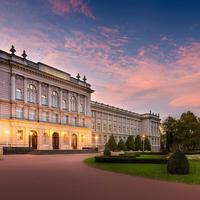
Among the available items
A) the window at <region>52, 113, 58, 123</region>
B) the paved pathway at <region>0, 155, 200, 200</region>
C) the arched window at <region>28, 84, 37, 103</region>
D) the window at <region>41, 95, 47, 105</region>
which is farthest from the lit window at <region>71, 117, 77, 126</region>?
the paved pathway at <region>0, 155, 200, 200</region>

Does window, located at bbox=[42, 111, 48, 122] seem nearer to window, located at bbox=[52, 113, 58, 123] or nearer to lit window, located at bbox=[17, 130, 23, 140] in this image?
window, located at bbox=[52, 113, 58, 123]

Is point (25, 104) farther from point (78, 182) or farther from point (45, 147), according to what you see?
point (78, 182)

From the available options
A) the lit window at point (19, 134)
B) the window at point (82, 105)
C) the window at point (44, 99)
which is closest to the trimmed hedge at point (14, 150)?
the lit window at point (19, 134)

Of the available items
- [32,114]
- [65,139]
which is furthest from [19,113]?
[65,139]

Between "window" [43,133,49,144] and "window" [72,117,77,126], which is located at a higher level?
"window" [72,117,77,126]

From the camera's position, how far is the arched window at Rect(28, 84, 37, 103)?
7038 centimetres

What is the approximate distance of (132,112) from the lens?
136500 mm

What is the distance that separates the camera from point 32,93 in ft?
234

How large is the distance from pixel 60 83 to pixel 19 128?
19144 millimetres

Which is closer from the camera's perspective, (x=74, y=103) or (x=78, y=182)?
(x=78, y=182)

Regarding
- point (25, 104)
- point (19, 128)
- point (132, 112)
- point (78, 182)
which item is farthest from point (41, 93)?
point (132, 112)

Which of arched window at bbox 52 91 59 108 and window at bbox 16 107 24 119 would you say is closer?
window at bbox 16 107 24 119

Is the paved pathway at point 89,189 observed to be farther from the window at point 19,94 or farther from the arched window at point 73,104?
the arched window at point 73,104

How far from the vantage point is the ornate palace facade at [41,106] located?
6400 centimetres
